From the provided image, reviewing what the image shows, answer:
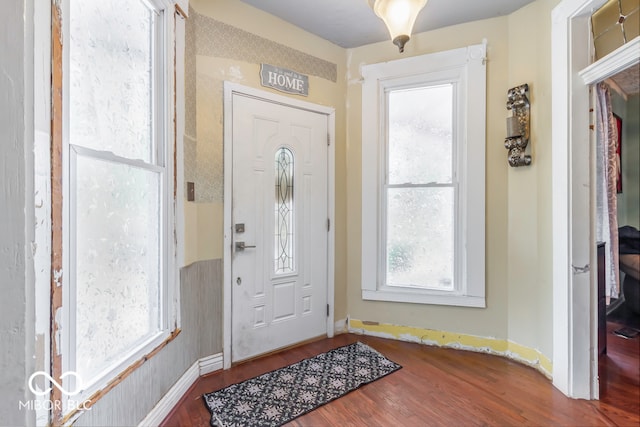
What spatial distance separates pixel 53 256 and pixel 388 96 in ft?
8.51

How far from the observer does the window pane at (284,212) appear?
8.45ft

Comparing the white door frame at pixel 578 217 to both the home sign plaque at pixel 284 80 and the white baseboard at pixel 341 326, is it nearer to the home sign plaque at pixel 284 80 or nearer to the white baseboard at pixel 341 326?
the white baseboard at pixel 341 326

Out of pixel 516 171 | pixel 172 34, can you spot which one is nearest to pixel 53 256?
pixel 172 34

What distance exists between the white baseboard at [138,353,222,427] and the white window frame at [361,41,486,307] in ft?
4.45

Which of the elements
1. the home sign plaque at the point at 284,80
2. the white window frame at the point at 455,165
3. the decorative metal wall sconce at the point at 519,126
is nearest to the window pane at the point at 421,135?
the white window frame at the point at 455,165

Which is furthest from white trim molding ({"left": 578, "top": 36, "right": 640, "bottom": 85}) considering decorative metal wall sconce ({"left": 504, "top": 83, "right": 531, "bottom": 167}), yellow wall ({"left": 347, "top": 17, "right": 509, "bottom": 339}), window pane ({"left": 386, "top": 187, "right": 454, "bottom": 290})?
window pane ({"left": 386, "top": 187, "right": 454, "bottom": 290})

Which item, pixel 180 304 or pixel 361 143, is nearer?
A: pixel 180 304

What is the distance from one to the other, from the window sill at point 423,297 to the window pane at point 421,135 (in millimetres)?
939

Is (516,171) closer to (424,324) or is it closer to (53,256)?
(424,324)

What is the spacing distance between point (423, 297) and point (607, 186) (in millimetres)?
1470

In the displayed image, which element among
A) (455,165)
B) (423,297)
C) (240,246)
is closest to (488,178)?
(455,165)

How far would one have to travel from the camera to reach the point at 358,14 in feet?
7.86

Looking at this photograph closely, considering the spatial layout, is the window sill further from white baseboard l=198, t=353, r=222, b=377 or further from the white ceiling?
the white ceiling

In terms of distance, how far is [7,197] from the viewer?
23.9 inches
